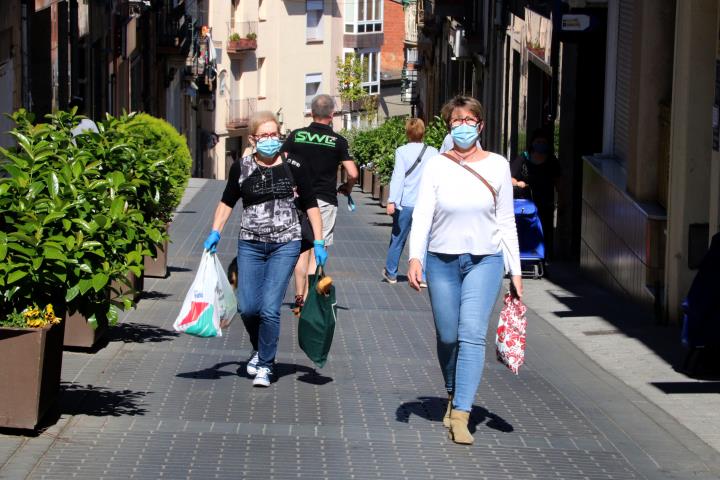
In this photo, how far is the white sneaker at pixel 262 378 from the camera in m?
8.86

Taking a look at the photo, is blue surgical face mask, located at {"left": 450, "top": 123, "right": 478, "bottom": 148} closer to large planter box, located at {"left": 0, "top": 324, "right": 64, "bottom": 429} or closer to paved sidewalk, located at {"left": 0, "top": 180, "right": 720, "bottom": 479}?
paved sidewalk, located at {"left": 0, "top": 180, "right": 720, "bottom": 479}

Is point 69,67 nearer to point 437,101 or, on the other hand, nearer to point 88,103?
point 88,103

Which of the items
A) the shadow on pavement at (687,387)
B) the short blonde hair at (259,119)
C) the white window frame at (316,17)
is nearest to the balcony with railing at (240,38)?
the white window frame at (316,17)

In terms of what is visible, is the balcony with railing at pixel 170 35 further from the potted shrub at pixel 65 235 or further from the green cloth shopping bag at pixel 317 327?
the potted shrub at pixel 65 235

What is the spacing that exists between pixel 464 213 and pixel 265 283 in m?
1.91

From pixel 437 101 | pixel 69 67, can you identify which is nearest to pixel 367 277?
pixel 69 67

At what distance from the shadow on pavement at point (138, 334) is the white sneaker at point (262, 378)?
199cm

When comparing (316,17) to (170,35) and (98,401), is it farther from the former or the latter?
(98,401)

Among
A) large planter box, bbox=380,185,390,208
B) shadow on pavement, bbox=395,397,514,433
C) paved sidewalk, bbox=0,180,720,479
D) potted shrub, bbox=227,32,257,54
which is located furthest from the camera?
potted shrub, bbox=227,32,257,54

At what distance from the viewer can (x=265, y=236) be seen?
8.92m

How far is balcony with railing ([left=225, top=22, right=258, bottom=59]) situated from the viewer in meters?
60.1

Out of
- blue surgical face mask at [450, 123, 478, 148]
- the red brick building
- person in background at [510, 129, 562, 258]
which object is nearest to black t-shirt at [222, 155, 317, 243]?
blue surgical face mask at [450, 123, 478, 148]

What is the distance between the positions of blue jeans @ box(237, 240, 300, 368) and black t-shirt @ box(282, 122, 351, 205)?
2861 millimetres

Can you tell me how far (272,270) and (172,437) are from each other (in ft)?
5.90
